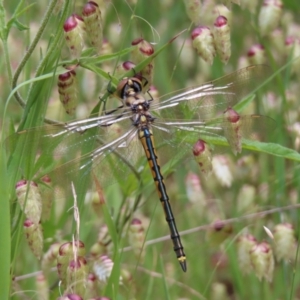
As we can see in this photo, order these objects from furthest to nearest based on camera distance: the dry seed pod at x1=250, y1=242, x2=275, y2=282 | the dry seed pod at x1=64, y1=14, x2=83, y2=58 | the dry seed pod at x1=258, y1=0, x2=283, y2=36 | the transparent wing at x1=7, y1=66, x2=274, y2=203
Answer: the dry seed pod at x1=258, y1=0, x2=283, y2=36 → the dry seed pod at x1=250, y1=242, x2=275, y2=282 → the transparent wing at x1=7, y1=66, x2=274, y2=203 → the dry seed pod at x1=64, y1=14, x2=83, y2=58

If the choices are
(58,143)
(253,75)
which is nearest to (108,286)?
(58,143)

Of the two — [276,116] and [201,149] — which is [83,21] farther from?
[276,116]

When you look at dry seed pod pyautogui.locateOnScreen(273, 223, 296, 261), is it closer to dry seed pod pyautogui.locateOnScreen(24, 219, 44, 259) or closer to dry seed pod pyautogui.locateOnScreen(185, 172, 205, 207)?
dry seed pod pyautogui.locateOnScreen(185, 172, 205, 207)

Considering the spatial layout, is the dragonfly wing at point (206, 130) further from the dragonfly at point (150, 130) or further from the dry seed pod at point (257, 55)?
the dry seed pod at point (257, 55)

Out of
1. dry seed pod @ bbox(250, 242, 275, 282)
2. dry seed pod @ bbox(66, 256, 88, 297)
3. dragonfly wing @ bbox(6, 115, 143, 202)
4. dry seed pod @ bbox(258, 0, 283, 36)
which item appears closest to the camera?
dry seed pod @ bbox(66, 256, 88, 297)

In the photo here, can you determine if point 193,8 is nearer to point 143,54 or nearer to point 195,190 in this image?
point 143,54

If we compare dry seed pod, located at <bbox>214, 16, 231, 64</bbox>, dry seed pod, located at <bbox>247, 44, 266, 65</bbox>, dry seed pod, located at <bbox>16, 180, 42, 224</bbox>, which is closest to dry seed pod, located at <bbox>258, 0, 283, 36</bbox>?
dry seed pod, located at <bbox>247, 44, 266, 65</bbox>
